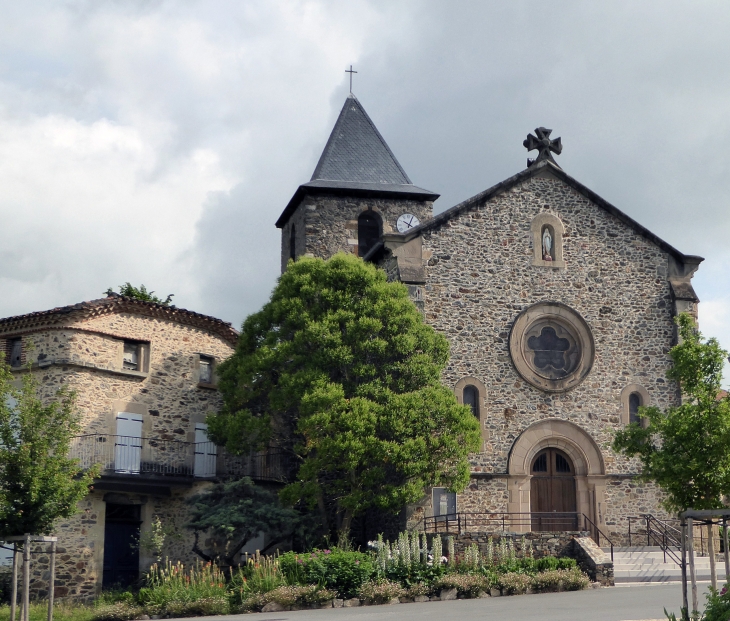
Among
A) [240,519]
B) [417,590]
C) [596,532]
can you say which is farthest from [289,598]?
[596,532]

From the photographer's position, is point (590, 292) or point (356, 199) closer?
point (590, 292)

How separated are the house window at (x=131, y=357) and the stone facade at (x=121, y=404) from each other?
81 millimetres

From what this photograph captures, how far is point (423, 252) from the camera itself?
90.3 ft

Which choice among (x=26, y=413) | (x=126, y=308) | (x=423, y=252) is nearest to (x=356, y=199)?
(x=423, y=252)

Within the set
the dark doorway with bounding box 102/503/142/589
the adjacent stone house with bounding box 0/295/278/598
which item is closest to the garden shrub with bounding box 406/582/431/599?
the adjacent stone house with bounding box 0/295/278/598

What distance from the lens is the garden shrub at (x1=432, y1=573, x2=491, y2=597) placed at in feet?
70.3

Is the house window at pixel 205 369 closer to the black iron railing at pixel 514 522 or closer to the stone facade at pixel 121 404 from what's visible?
the stone facade at pixel 121 404

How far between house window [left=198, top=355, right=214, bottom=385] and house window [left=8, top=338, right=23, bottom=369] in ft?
16.3

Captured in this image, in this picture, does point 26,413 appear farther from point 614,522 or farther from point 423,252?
point 614,522

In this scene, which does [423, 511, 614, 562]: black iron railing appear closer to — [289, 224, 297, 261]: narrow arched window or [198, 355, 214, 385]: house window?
[198, 355, 214, 385]: house window

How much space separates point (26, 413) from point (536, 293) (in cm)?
1442

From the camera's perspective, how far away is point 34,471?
1878cm

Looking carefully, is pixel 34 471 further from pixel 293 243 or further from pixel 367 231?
pixel 293 243

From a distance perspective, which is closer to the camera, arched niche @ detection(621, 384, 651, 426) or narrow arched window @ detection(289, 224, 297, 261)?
arched niche @ detection(621, 384, 651, 426)
